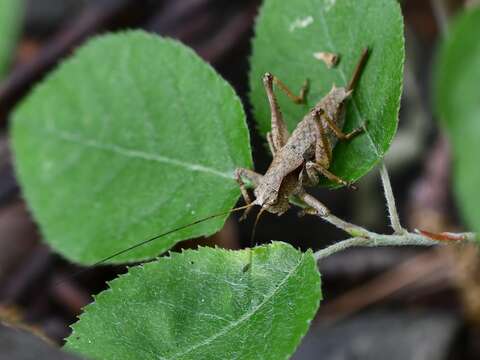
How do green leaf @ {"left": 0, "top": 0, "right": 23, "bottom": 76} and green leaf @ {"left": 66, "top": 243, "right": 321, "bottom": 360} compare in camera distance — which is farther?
green leaf @ {"left": 0, "top": 0, "right": 23, "bottom": 76}

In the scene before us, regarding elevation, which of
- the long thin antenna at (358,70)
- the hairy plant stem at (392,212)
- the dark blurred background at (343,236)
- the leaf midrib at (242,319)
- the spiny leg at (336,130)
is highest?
the long thin antenna at (358,70)

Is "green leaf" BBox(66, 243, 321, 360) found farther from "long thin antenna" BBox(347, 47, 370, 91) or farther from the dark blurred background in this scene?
the dark blurred background

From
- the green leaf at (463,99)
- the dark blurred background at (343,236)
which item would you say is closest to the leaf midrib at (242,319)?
the green leaf at (463,99)

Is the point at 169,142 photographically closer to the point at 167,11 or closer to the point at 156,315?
the point at 156,315

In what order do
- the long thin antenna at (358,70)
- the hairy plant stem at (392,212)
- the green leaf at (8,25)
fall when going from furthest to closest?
1. the green leaf at (8,25)
2. the long thin antenna at (358,70)
3. the hairy plant stem at (392,212)

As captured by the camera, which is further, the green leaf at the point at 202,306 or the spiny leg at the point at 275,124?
the spiny leg at the point at 275,124

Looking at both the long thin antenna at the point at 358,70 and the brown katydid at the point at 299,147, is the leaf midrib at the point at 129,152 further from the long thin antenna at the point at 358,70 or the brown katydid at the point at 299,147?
the long thin antenna at the point at 358,70

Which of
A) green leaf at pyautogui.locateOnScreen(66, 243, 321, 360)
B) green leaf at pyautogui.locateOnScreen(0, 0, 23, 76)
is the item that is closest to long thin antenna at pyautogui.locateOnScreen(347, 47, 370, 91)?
green leaf at pyautogui.locateOnScreen(66, 243, 321, 360)
